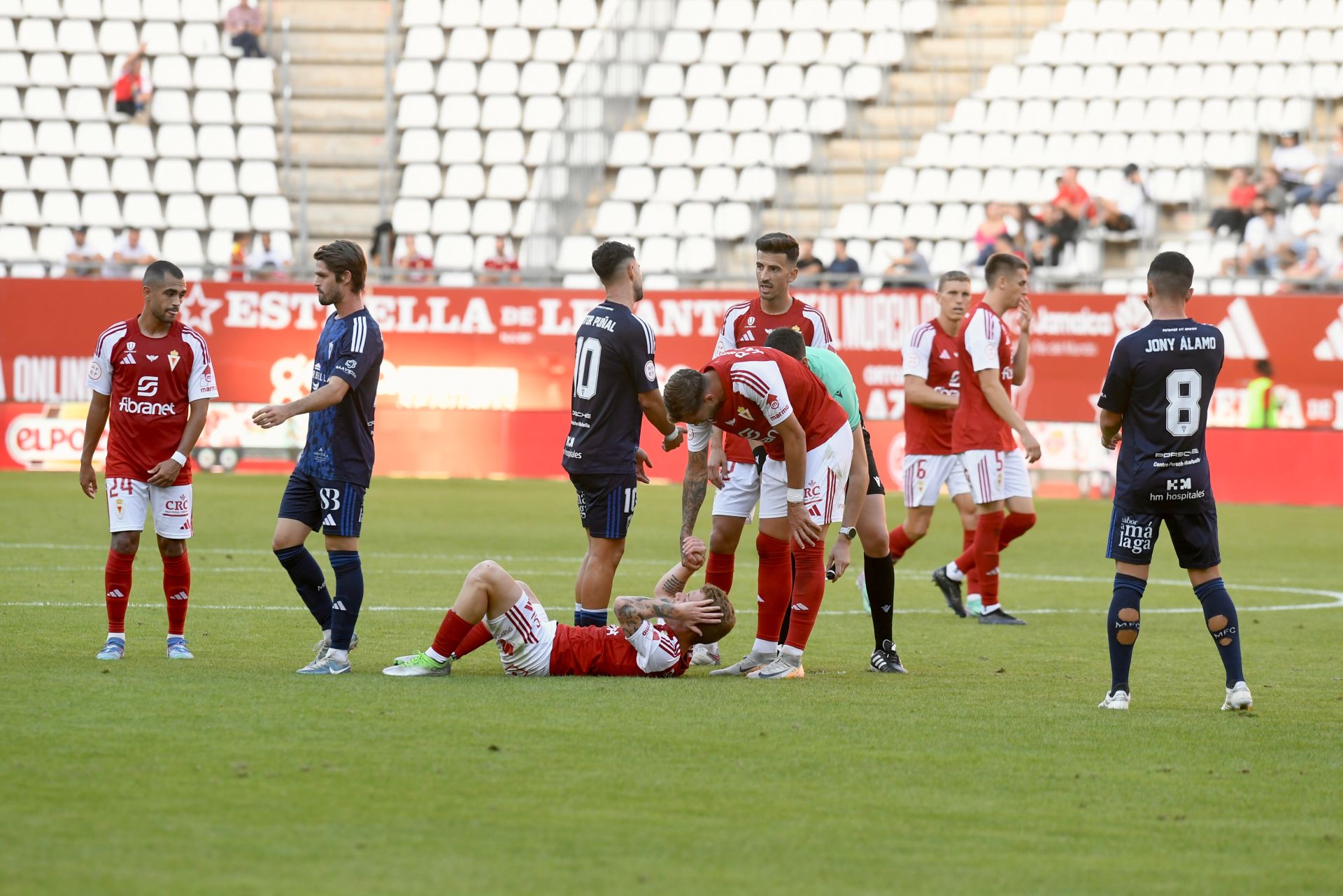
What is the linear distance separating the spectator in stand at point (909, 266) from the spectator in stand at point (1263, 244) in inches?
171

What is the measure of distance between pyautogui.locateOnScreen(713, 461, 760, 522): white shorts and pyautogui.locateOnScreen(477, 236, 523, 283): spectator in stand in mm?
17514

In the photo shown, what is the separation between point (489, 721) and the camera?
7.19 m

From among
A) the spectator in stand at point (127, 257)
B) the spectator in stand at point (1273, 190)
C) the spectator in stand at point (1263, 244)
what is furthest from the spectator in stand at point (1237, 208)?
the spectator in stand at point (127, 257)

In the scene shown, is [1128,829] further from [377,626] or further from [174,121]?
[174,121]

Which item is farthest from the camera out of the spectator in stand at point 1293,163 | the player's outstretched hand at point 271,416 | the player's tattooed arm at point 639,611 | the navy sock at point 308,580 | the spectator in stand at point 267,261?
the spectator in stand at point 1293,163

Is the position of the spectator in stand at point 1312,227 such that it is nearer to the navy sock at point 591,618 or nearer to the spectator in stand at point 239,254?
the spectator in stand at point 239,254

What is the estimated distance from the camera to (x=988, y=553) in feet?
40.8

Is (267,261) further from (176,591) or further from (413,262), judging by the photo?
(176,591)

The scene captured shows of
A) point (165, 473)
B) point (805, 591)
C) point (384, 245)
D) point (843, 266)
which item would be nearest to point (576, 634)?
point (805, 591)

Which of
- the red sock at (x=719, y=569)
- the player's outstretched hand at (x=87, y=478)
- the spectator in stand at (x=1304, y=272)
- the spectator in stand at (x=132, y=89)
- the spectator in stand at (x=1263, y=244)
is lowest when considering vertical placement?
the red sock at (x=719, y=569)

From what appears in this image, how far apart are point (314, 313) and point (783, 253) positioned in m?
18.0

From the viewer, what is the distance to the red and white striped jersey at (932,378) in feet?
42.5

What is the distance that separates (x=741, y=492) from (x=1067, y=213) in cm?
1886

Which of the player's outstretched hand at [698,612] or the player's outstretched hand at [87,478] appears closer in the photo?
the player's outstretched hand at [698,612]
